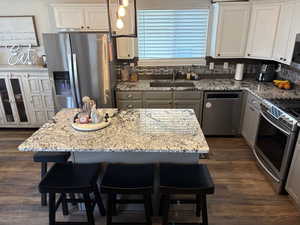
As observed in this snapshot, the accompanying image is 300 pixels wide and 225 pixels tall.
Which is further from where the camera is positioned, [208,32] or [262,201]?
[208,32]

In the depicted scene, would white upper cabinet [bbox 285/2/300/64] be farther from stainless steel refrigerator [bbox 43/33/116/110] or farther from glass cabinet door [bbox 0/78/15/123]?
glass cabinet door [bbox 0/78/15/123]

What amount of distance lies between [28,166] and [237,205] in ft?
9.04

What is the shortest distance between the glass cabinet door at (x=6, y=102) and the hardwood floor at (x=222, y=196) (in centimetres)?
88

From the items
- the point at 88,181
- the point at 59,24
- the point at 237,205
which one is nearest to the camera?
the point at 88,181

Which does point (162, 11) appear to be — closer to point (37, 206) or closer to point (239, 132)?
point (239, 132)

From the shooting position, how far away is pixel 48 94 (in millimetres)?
3764

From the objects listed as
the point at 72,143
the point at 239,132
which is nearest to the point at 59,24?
the point at 72,143

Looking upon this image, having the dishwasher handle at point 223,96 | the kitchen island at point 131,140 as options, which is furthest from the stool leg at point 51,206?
the dishwasher handle at point 223,96

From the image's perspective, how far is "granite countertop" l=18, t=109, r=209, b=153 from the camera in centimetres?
164

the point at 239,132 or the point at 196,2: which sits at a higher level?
the point at 196,2

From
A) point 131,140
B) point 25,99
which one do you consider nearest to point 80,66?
point 25,99

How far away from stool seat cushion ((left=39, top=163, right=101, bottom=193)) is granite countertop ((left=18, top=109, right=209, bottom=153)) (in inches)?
10.6

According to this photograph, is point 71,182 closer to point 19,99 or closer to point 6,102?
point 19,99

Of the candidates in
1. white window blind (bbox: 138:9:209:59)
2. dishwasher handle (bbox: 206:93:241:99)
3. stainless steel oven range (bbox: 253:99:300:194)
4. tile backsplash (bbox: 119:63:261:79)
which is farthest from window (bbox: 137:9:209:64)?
stainless steel oven range (bbox: 253:99:300:194)
